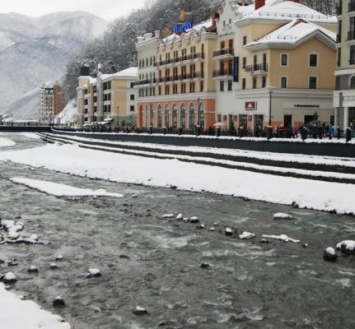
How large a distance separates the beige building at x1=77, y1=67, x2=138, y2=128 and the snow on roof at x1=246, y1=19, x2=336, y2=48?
49743 millimetres

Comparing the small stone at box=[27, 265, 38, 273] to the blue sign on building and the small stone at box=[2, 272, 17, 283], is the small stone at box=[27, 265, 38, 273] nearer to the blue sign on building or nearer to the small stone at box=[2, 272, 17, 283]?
the small stone at box=[2, 272, 17, 283]

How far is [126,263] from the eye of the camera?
1781 cm

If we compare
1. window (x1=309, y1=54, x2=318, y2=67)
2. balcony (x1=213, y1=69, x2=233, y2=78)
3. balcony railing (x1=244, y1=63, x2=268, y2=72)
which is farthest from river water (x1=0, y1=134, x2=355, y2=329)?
balcony (x1=213, y1=69, x2=233, y2=78)

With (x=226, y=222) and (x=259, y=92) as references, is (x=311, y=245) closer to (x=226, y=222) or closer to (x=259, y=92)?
(x=226, y=222)

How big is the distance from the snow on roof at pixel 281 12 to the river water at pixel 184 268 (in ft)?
147

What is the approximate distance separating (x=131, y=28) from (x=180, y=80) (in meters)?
80.9

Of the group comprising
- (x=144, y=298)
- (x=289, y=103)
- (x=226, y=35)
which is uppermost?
(x=226, y=35)

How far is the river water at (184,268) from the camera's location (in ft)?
43.8

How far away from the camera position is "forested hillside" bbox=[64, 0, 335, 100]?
130500 millimetres

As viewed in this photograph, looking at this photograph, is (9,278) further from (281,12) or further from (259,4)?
(259,4)

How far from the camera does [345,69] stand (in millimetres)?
57594

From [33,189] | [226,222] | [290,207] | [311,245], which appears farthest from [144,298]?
[33,189]

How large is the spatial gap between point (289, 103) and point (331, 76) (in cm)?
704

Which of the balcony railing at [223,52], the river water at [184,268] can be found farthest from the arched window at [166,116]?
the river water at [184,268]
